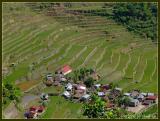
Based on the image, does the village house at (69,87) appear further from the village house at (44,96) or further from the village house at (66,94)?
the village house at (44,96)

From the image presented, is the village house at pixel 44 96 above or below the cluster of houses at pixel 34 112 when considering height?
above

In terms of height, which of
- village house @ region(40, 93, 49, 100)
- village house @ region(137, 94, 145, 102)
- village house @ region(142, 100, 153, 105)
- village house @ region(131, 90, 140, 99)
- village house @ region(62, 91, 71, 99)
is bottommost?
village house @ region(142, 100, 153, 105)

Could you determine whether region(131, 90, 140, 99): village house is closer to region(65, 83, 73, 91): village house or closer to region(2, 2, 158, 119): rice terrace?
region(2, 2, 158, 119): rice terrace

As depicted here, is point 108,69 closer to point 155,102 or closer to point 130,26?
point 155,102

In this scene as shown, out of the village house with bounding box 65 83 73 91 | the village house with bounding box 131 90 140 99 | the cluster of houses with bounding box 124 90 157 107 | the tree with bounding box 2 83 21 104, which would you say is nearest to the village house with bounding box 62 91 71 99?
the village house with bounding box 65 83 73 91

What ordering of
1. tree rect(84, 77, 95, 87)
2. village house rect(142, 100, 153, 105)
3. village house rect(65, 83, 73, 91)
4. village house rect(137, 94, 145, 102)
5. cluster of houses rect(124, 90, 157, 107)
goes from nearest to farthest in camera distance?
cluster of houses rect(124, 90, 157, 107) → village house rect(142, 100, 153, 105) → village house rect(137, 94, 145, 102) → village house rect(65, 83, 73, 91) → tree rect(84, 77, 95, 87)

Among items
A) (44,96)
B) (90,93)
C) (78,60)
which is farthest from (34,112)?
(78,60)

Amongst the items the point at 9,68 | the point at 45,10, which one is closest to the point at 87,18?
the point at 45,10

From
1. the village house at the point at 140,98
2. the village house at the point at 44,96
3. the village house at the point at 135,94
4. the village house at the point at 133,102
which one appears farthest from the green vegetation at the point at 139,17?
the village house at the point at 44,96
